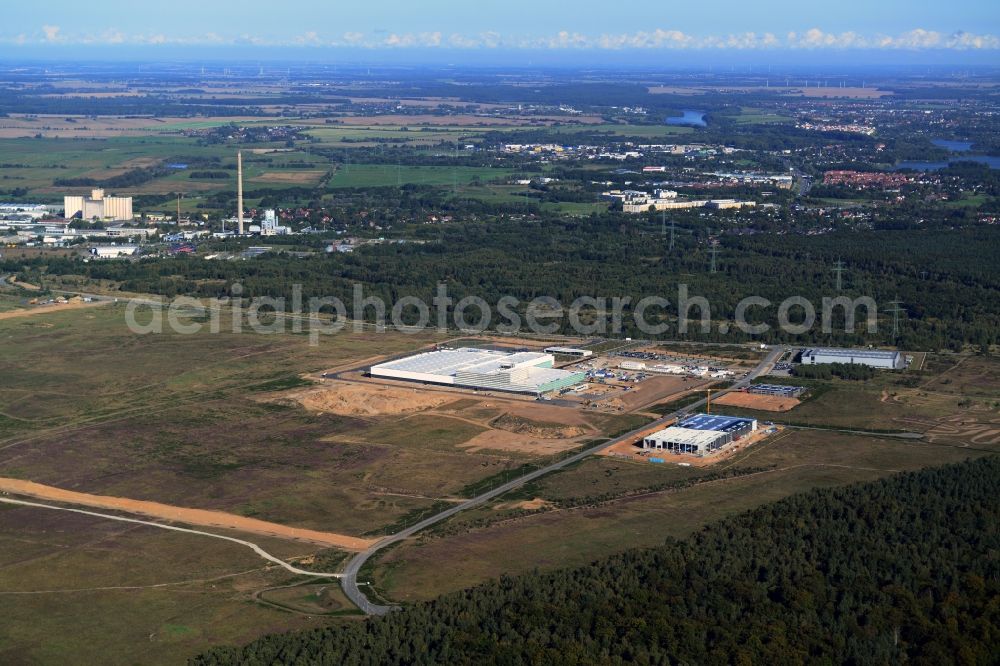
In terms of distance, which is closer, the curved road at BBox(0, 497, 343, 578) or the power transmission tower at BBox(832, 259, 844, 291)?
the curved road at BBox(0, 497, 343, 578)

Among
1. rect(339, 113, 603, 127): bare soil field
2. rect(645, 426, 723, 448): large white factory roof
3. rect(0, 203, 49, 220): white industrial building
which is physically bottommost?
rect(0, 203, 49, 220): white industrial building

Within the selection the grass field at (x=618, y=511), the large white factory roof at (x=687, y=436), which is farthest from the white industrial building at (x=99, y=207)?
the grass field at (x=618, y=511)

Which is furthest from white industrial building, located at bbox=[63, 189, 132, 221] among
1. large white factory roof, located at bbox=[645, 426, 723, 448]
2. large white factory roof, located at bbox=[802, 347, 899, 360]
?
large white factory roof, located at bbox=[645, 426, 723, 448]

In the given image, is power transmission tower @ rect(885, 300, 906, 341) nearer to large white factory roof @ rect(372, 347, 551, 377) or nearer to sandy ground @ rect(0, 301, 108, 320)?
large white factory roof @ rect(372, 347, 551, 377)

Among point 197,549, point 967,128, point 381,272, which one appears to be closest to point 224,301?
point 381,272

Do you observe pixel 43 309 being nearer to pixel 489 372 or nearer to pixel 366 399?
pixel 366 399

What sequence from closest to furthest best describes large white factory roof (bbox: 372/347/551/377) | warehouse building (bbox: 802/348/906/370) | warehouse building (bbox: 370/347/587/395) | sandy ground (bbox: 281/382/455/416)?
sandy ground (bbox: 281/382/455/416)
warehouse building (bbox: 370/347/587/395)
large white factory roof (bbox: 372/347/551/377)
warehouse building (bbox: 802/348/906/370)
